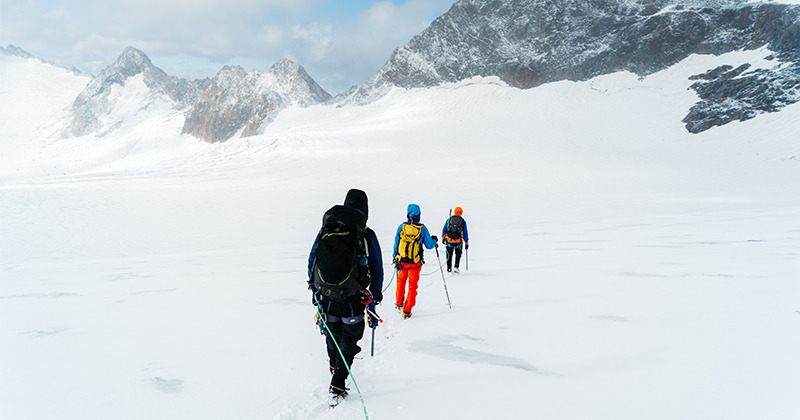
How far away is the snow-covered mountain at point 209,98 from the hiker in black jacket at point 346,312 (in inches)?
3227

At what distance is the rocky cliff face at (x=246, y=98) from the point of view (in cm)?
8500

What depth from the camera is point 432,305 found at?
24.1 ft

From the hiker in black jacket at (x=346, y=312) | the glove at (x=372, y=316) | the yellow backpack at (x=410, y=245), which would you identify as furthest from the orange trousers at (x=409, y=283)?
the hiker in black jacket at (x=346, y=312)

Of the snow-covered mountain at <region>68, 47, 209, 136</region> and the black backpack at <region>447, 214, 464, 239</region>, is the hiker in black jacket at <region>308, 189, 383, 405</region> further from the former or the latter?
the snow-covered mountain at <region>68, 47, 209, 136</region>

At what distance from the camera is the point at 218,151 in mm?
44844

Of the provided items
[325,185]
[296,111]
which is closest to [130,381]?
[325,185]

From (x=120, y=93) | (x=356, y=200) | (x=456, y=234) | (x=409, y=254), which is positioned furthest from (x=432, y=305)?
(x=120, y=93)

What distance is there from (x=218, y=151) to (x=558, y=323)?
45175mm

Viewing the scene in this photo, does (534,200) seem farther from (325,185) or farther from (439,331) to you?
(439,331)

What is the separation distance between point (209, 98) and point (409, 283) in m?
100

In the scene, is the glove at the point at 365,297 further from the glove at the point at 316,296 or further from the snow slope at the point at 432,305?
the snow slope at the point at 432,305

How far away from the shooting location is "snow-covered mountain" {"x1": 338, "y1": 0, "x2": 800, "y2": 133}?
47.9 metres

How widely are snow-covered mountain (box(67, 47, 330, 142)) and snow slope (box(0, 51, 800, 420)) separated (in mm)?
62890

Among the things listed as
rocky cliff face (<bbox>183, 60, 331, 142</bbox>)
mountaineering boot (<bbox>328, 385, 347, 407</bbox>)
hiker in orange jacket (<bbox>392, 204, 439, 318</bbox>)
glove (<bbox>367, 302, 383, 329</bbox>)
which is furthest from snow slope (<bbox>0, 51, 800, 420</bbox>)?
rocky cliff face (<bbox>183, 60, 331, 142</bbox>)
